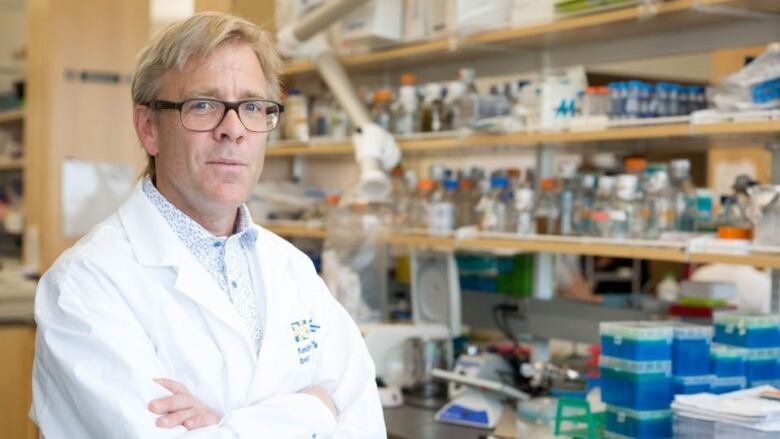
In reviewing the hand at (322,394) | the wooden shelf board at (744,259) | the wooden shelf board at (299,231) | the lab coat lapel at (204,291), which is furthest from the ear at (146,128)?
the wooden shelf board at (299,231)

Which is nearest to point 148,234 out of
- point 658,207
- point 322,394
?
point 322,394

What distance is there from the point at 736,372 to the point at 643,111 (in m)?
0.76

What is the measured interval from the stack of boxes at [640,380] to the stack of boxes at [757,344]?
0.14 meters

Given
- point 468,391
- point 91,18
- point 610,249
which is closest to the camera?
point 610,249

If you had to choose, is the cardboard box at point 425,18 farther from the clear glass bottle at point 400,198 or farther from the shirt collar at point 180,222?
the shirt collar at point 180,222

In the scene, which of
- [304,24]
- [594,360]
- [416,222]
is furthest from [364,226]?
[594,360]

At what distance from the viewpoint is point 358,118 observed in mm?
3412

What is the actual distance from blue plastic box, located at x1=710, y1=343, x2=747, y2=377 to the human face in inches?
47.2

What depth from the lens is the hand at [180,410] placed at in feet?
5.06

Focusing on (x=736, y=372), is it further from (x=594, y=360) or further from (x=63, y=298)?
(x=63, y=298)

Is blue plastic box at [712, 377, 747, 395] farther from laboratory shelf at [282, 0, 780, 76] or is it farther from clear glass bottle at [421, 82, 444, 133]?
clear glass bottle at [421, 82, 444, 133]

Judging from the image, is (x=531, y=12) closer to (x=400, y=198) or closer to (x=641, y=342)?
(x=400, y=198)

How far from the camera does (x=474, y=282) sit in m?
3.46

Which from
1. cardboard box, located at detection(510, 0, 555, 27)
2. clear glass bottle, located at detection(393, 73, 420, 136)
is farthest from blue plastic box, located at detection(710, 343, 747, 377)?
clear glass bottle, located at detection(393, 73, 420, 136)
